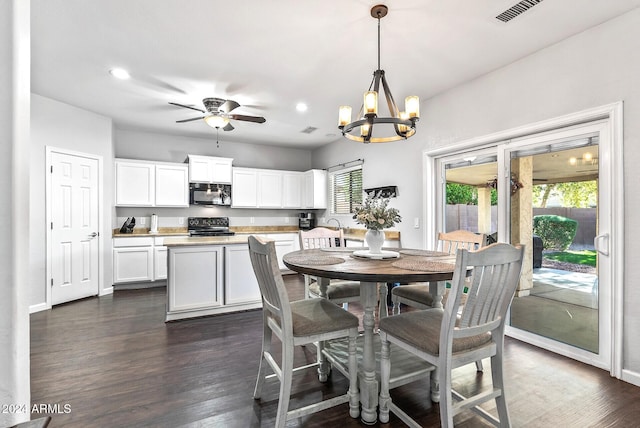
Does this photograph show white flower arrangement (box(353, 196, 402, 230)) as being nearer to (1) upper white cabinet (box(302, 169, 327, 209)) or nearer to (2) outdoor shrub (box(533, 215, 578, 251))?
(2) outdoor shrub (box(533, 215, 578, 251))

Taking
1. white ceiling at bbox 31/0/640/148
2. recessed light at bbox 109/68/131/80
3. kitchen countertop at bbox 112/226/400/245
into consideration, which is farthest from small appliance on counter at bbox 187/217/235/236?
recessed light at bbox 109/68/131/80

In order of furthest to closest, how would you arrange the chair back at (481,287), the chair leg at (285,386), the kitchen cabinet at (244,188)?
1. the kitchen cabinet at (244,188)
2. the chair leg at (285,386)
3. the chair back at (481,287)

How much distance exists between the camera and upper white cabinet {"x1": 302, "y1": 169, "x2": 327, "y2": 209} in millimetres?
6219

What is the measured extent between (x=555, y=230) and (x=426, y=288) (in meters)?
1.38

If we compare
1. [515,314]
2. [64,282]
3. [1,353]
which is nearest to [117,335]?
[64,282]

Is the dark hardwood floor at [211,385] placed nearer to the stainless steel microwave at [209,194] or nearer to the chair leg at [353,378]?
the chair leg at [353,378]

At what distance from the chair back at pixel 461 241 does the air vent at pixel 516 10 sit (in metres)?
1.64

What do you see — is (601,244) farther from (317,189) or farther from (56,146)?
(56,146)

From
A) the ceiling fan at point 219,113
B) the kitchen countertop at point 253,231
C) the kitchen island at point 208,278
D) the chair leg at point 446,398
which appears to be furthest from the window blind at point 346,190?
the chair leg at point 446,398

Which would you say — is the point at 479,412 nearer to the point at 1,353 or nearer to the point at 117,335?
the point at 1,353

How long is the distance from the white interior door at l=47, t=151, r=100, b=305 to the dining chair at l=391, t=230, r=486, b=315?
421 centimetres

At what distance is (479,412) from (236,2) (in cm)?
295

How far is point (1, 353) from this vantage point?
66 cm

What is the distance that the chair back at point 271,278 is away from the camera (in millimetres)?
1585
